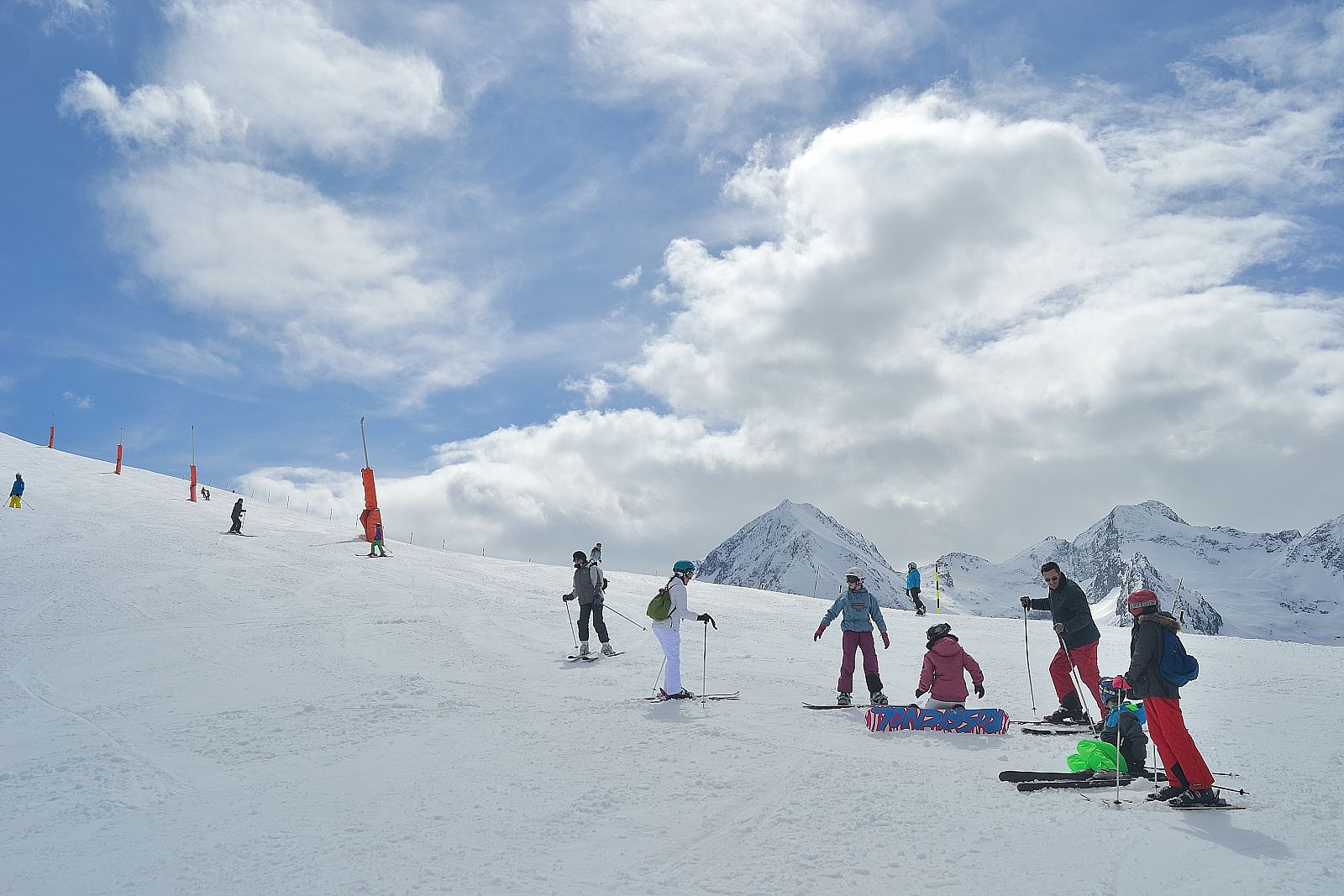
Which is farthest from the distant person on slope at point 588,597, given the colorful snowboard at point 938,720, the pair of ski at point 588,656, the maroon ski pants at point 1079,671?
the maroon ski pants at point 1079,671

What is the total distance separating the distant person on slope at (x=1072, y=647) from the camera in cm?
1042

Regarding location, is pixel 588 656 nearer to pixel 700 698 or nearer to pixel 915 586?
pixel 700 698

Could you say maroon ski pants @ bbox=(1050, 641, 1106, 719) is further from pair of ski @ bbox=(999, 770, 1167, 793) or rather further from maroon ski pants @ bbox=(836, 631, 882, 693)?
pair of ski @ bbox=(999, 770, 1167, 793)

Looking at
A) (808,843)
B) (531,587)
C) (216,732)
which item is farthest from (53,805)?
(531,587)

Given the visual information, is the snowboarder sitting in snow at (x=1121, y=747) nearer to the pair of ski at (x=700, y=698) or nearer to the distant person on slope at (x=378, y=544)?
the pair of ski at (x=700, y=698)

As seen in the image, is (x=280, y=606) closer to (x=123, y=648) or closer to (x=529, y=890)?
(x=123, y=648)

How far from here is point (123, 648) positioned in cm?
1427

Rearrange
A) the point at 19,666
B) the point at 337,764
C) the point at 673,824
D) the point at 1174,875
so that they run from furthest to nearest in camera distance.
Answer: the point at 19,666
the point at 337,764
the point at 673,824
the point at 1174,875

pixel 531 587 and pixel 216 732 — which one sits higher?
pixel 531 587

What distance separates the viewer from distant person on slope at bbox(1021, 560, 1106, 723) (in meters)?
10.4

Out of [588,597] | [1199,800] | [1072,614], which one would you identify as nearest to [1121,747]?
[1199,800]

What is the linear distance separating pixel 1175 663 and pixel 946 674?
3.37 meters

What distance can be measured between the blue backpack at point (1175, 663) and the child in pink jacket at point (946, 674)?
9.94 feet

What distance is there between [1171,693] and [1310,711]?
5.28 metres
